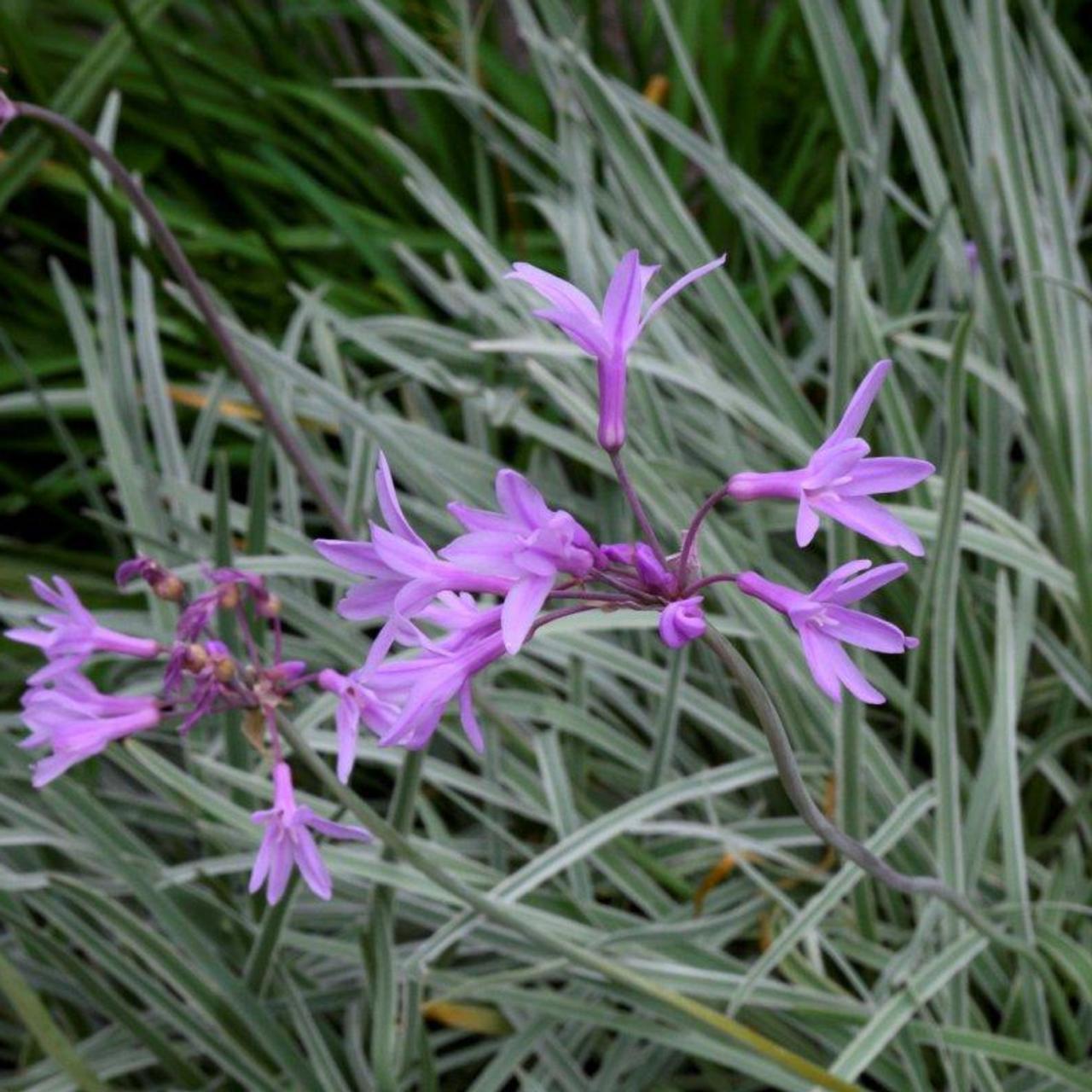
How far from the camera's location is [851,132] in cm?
256

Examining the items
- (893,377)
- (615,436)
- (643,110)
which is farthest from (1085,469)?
(615,436)

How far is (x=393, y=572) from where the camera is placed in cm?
98

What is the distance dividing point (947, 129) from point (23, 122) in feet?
6.00

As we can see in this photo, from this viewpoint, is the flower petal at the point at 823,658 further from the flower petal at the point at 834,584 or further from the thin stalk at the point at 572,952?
the thin stalk at the point at 572,952

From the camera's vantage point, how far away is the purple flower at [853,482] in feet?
3.05

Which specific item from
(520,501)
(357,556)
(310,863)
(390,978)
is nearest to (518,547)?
(520,501)

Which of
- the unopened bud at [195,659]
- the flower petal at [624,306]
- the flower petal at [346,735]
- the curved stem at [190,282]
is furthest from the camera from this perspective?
the curved stem at [190,282]

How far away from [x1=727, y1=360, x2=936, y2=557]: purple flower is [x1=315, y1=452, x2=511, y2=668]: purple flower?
0.20 m

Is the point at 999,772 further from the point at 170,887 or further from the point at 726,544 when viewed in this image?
the point at 170,887

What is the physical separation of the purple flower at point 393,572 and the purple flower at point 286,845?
0.36m

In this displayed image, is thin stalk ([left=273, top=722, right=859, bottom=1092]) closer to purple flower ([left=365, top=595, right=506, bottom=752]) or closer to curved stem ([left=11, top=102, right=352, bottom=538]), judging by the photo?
purple flower ([left=365, top=595, right=506, bottom=752])

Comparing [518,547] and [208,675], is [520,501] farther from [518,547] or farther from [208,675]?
[208,675]

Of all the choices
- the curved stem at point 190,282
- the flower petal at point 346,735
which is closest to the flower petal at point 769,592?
the flower petal at point 346,735

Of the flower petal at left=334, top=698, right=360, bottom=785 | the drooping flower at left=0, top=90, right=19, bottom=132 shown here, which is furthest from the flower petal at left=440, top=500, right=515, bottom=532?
the drooping flower at left=0, top=90, right=19, bottom=132
